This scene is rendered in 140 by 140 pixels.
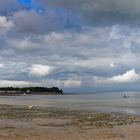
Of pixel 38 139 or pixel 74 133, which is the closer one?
pixel 38 139

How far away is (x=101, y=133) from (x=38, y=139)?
5148 mm

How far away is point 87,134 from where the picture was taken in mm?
25266

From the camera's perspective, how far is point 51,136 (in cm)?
2445

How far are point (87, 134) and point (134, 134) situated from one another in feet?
10.7

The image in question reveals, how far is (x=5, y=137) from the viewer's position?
2325cm

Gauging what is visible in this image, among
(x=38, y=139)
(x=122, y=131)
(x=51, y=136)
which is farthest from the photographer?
(x=122, y=131)

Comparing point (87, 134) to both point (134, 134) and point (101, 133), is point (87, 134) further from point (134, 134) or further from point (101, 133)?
point (134, 134)

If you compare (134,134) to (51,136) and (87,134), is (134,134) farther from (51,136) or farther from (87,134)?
(51,136)

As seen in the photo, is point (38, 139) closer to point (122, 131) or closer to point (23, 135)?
point (23, 135)

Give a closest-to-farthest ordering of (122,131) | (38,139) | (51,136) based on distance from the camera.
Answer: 1. (38,139)
2. (51,136)
3. (122,131)

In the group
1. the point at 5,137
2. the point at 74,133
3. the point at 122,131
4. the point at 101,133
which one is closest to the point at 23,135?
the point at 5,137

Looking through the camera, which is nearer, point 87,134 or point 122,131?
point 87,134

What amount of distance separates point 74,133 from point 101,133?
6.30ft

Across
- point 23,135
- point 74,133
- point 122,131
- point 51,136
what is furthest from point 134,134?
point 23,135
